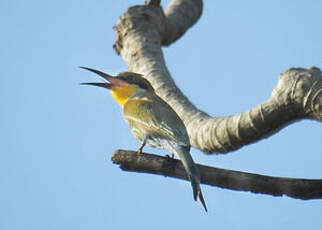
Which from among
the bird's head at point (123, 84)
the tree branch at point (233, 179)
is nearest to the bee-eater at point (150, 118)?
the bird's head at point (123, 84)

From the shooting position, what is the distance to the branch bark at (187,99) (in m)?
4.17

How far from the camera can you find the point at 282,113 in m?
4.21

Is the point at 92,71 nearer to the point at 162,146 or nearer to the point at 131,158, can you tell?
the point at 162,146

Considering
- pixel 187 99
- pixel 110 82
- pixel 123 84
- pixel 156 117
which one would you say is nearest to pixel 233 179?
pixel 156 117

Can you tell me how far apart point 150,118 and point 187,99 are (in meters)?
0.53

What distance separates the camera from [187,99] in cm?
538

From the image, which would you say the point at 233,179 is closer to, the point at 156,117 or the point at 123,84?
the point at 156,117

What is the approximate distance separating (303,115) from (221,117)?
736 millimetres

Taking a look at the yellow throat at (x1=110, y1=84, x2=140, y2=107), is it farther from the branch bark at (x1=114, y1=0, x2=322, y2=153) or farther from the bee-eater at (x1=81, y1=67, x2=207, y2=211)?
the branch bark at (x1=114, y1=0, x2=322, y2=153)

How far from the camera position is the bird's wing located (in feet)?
14.9

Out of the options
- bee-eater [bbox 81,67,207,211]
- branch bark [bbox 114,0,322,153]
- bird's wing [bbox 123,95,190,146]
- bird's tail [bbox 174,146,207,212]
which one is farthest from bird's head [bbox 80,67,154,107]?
bird's tail [bbox 174,146,207,212]

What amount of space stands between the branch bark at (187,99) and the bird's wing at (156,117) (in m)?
0.17

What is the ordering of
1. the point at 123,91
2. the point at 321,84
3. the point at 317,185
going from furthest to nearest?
the point at 123,91, the point at 321,84, the point at 317,185

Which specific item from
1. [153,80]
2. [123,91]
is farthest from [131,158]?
[123,91]
